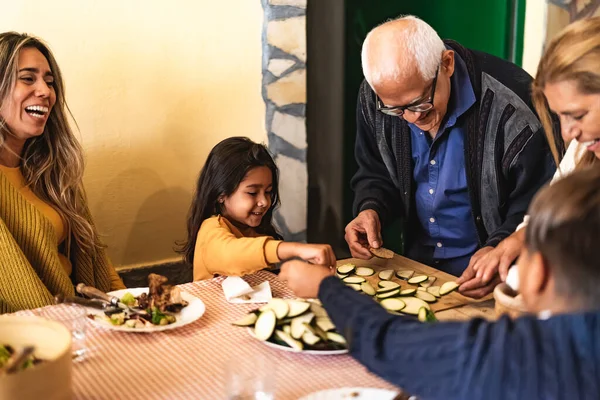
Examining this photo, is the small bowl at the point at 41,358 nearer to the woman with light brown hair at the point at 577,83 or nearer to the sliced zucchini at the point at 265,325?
the sliced zucchini at the point at 265,325

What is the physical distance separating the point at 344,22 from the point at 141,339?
2.55m

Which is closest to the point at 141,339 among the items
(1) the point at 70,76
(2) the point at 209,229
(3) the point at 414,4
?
(2) the point at 209,229

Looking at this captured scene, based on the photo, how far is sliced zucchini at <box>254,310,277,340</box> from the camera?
166 cm

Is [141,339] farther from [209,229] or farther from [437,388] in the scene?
[437,388]

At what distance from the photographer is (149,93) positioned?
3.26m

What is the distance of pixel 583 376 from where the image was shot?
97 cm

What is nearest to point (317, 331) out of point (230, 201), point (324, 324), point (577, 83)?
Answer: point (324, 324)

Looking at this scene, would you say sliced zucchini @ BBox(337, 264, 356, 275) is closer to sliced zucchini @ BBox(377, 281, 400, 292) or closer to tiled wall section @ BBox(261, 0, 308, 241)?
sliced zucchini @ BBox(377, 281, 400, 292)

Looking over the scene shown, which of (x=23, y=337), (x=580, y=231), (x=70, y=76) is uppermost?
(x=70, y=76)

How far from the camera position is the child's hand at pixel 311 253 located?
2.05 meters

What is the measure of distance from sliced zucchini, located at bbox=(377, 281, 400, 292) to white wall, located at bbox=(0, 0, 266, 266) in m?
1.62

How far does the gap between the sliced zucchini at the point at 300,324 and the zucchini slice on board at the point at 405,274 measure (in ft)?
2.05

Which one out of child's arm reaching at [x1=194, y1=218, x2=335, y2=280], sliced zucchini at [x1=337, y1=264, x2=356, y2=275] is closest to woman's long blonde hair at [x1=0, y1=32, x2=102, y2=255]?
child's arm reaching at [x1=194, y1=218, x2=335, y2=280]

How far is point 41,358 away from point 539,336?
0.95 metres
